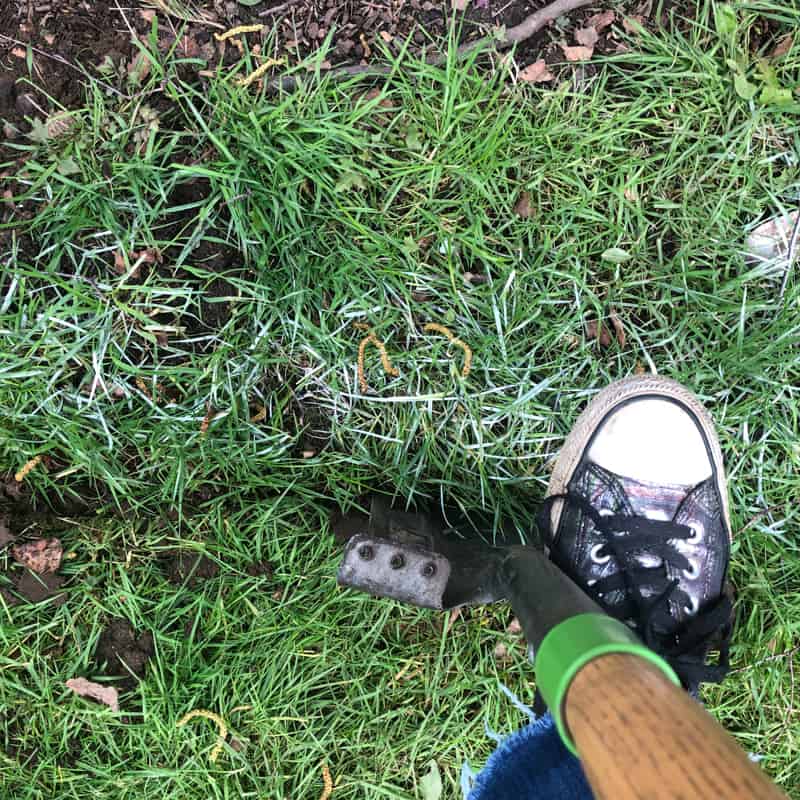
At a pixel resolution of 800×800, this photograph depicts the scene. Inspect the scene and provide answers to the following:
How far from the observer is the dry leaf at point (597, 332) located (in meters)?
2.00

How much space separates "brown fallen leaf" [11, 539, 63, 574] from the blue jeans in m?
1.32

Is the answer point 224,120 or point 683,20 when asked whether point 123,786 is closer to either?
point 224,120

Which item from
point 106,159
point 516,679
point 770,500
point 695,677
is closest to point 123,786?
point 516,679

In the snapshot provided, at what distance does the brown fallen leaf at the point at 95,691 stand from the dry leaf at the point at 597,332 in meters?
1.74

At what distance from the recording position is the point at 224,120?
187 cm

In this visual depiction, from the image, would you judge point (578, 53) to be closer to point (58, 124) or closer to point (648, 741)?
point (58, 124)

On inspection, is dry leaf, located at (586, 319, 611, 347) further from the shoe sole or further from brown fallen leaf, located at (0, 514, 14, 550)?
brown fallen leaf, located at (0, 514, 14, 550)

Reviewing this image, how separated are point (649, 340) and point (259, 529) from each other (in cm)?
128

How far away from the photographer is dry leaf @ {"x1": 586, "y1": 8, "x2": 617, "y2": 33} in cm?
197

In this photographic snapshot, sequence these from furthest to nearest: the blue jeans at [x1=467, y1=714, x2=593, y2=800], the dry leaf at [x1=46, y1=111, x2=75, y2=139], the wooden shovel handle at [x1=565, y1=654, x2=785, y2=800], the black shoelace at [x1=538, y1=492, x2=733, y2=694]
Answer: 1. the dry leaf at [x1=46, y1=111, x2=75, y2=139]
2. the black shoelace at [x1=538, y1=492, x2=733, y2=694]
3. the blue jeans at [x1=467, y1=714, x2=593, y2=800]
4. the wooden shovel handle at [x1=565, y1=654, x2=785, y2=800]

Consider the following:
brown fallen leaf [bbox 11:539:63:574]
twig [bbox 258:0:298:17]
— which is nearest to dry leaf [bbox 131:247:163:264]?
twig [bbox 258:0:298:17]

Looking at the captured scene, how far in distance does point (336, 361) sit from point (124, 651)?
1.05 m

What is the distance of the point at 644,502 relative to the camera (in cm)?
195

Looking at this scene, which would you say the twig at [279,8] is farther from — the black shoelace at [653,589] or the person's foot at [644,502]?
the black shoelace at [653,589]
